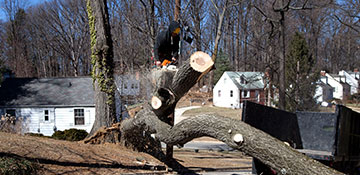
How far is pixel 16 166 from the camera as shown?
5.41 metres

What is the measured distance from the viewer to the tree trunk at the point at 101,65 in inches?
347

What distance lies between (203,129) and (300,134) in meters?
4.41

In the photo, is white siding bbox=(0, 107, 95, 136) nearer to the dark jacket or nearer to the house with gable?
the house with gable

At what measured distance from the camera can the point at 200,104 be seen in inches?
1430

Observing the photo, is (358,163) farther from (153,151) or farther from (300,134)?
(153,151)

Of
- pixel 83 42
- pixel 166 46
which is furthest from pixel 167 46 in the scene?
pixel 83 42

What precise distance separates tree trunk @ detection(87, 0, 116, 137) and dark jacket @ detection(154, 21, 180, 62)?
273cm

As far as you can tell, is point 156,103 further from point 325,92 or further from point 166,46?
point 325,92

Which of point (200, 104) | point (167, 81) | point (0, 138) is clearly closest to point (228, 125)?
point (167, 81)

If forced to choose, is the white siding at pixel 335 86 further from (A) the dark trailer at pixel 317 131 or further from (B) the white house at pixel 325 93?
(A) the dark trailer at pixel 317 131

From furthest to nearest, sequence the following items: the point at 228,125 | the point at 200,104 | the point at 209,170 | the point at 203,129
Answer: the point at 200,104
the point at 209,170
the point at 203,129
the point at 228,125

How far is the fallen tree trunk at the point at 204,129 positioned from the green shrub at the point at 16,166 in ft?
6.93

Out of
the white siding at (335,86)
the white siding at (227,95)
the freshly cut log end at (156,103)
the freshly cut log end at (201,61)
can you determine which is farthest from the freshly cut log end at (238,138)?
the white siding at (335,86)

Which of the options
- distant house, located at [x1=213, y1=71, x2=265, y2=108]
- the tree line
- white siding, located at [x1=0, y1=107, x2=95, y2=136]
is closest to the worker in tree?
the tree line
